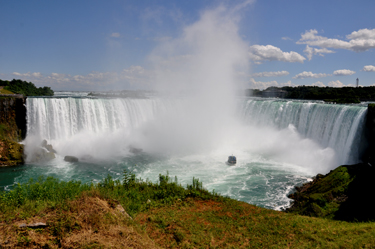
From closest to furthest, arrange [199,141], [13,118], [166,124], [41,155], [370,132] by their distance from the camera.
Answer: [370,132] < [41,155] < [13,118] < [199,141] < [166,124]

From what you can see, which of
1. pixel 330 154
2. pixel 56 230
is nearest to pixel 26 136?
pixel 56 230

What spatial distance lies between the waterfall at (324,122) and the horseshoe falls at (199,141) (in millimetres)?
77

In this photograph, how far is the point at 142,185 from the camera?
32.7 ft

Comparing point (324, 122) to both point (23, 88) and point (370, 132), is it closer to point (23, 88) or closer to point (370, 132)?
point (370, 132)

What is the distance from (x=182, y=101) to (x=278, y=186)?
2160 centimetres

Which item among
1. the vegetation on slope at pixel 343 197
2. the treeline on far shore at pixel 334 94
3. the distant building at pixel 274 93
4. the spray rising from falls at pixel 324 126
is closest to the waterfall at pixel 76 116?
the spray rising from falls at pixel 324 126

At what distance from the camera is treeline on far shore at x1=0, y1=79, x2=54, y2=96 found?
4252 cm

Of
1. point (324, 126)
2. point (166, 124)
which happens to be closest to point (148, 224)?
point (324, 126)

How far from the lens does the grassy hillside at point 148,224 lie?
474 cm

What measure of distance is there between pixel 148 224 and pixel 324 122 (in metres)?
20.4

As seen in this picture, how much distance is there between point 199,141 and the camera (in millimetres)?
27797

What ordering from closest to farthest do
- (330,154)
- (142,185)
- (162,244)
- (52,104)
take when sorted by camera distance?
1. (162,244)
2. (142,185)
3. (330,154)
4. (52,104)

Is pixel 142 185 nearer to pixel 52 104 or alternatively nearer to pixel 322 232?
pixel 322 232

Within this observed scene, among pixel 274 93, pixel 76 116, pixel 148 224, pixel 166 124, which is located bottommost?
pixel 148 224
